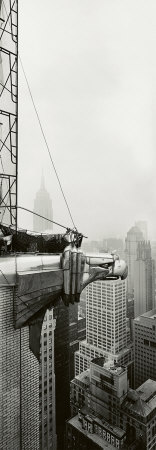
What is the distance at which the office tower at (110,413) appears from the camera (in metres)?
25.0

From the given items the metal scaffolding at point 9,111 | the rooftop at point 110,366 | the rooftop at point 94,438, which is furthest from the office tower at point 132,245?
the metal scaffolding at point 9,111

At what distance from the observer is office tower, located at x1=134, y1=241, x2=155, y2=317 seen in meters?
53.2

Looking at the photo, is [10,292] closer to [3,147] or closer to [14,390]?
[14,390]

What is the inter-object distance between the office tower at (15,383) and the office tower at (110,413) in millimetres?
24367

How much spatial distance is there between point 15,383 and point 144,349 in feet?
139

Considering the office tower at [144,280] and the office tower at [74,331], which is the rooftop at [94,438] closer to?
the office tower at [74,331]

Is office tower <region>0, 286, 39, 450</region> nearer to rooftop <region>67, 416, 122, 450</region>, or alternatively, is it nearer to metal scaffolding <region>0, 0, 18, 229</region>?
metal scaffolding <region>0, 0, 18, 229</region>

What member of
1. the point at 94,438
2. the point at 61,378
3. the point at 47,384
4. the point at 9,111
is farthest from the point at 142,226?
the point at 9,111

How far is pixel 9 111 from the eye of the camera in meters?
4.13

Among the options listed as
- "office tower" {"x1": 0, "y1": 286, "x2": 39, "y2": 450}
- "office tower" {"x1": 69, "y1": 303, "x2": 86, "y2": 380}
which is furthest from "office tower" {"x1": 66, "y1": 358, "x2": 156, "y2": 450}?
"office tower" {"x1": 0, "y1": 286, "x2": 39, "y2": 450}

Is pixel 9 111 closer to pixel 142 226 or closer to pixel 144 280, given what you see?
pixel 144 280

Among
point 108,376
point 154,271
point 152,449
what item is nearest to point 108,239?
point 154,271

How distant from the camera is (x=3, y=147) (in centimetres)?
411

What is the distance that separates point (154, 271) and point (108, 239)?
32.5 ft
